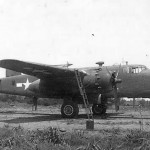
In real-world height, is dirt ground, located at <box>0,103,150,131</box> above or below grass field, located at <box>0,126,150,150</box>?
above

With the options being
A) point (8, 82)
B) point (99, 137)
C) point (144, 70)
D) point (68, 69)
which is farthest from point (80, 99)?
point (99, 137)

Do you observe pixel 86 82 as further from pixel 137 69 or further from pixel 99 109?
pixel 99 109

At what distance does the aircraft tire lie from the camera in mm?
15220

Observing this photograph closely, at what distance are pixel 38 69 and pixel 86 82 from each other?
2.73m

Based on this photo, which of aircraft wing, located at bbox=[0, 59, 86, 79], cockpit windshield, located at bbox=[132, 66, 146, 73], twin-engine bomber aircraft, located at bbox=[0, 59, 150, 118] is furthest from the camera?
cockpit windshield, located at bbox=[132, 66, 146, 73]

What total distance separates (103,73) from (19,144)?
8451mm

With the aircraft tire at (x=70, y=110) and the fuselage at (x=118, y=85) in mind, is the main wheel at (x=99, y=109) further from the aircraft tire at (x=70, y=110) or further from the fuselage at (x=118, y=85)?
the aircraft tire at (x=70, y=110)

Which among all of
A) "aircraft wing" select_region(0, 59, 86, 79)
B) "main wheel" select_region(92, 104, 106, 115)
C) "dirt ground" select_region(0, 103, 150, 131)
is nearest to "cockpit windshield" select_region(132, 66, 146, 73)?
"dirt ground" select_region(0, 103, 150, 131)

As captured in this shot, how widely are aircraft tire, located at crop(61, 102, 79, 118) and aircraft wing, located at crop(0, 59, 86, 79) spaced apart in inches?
68.9

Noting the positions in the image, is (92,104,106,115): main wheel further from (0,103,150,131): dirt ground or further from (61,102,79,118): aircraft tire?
(61,102,79,118): aircraft tire

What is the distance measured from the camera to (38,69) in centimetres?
1424

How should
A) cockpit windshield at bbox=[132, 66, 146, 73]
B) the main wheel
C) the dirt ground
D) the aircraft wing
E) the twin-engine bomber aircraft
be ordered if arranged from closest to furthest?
the dirt ground, the aircraft wing, the twin-engine bomber aircraft, cockpit windshield at bbox=[132, 66, 146, 73], the main wheel

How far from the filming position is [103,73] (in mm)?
14477

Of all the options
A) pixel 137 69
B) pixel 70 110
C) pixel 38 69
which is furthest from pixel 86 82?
pixel 137 69
